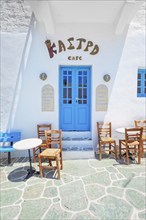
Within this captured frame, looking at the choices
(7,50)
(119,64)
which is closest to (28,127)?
(7,50)

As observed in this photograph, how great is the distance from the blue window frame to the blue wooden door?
1.92m

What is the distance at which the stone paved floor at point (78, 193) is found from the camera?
2.66 meters

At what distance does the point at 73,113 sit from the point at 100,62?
209 cm

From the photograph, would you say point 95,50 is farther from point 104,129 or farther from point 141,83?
point 104,129

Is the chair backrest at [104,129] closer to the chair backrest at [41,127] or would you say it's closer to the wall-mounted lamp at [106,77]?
the wall-mounted lamp at [106,77]

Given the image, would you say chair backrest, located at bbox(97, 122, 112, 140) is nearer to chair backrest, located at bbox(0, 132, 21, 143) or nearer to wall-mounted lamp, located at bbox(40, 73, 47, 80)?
wall-mounted lamp, located at bbox(40, 73, 47, 80)

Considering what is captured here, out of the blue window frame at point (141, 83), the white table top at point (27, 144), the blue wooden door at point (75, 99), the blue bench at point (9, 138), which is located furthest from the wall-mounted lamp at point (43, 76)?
the blue window frame at point (141, 83)

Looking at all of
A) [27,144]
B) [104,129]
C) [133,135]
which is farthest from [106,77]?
[27,144]

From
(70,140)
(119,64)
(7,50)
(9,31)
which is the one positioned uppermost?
(9,31)

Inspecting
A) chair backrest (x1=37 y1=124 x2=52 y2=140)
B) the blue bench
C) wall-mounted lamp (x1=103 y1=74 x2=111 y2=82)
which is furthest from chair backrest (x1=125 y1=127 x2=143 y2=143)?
the blue bench

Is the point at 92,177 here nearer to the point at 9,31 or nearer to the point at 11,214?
the point at 11,214

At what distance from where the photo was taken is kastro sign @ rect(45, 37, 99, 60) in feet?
17.2

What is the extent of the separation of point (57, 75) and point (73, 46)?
116 centimetres

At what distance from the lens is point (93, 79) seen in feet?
17.7
